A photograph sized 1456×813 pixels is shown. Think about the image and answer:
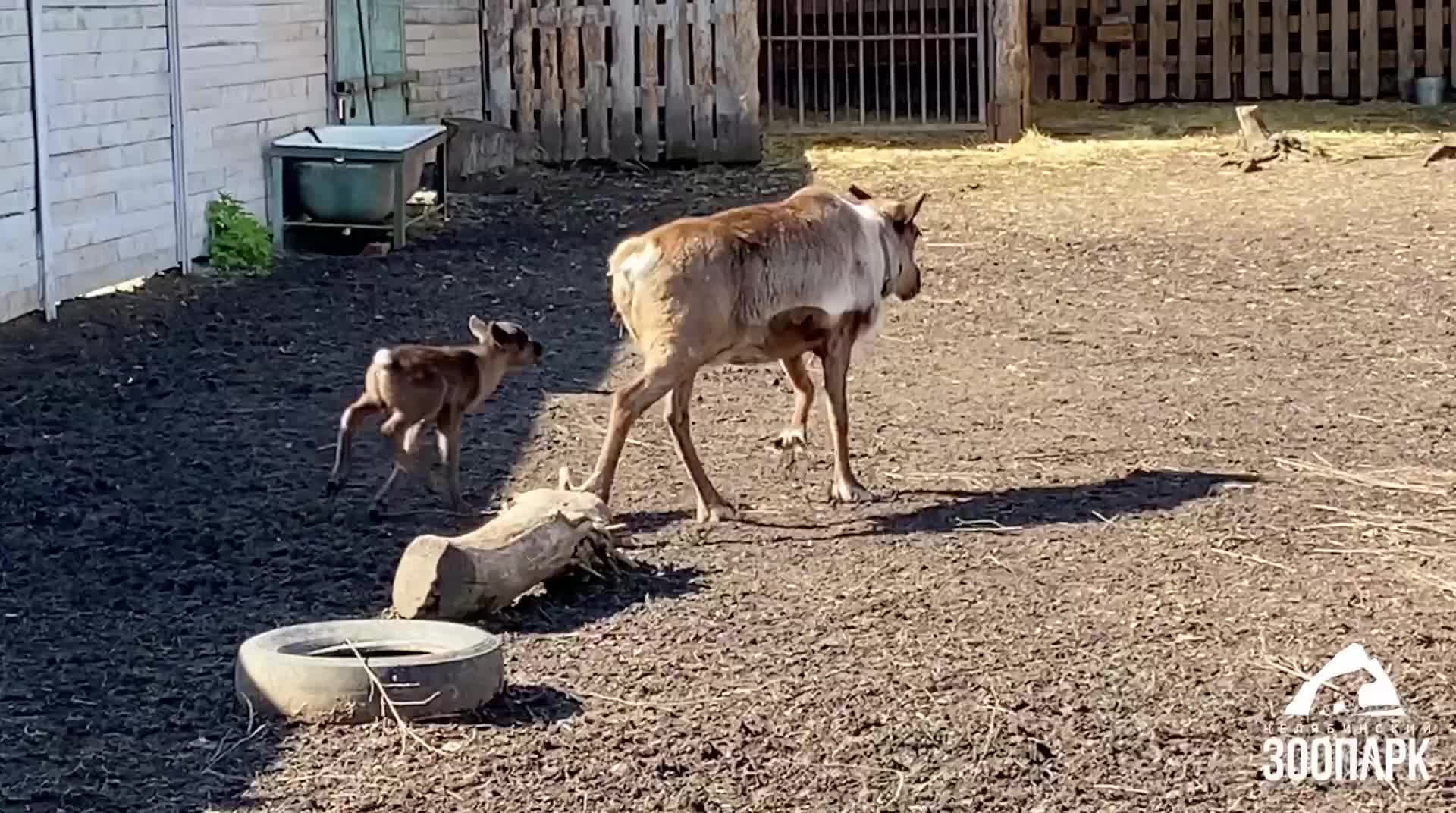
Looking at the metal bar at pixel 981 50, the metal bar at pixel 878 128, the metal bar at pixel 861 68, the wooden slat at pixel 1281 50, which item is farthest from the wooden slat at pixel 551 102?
the wooden slat at pixel 1281 50

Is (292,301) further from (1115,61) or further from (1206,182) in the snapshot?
(1115,61)

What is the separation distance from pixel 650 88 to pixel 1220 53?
21.8ft

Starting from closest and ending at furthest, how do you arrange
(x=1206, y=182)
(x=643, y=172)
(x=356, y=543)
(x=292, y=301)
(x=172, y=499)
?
(x=356, y=543)
(x=172, y=499)
(x=292, y=301)
(x=1206, y=182)
(x=643, y=172)

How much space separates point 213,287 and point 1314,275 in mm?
6091

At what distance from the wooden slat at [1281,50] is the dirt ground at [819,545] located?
9.71m

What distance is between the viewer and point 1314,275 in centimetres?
1260

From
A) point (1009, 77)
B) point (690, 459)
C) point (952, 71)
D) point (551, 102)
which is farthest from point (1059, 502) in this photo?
point (952, 71)

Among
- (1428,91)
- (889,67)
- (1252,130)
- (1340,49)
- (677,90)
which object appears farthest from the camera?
(1340,49)

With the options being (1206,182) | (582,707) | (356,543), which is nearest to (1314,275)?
(1206,182)

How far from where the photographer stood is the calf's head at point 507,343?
324 inches

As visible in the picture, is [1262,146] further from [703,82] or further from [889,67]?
[889,67]

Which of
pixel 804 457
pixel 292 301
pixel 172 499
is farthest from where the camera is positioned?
pixel 292 301

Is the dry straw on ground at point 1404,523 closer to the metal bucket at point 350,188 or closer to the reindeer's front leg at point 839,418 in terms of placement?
the reindeer's front leg at point 839,418

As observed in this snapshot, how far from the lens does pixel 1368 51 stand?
2273 cm
